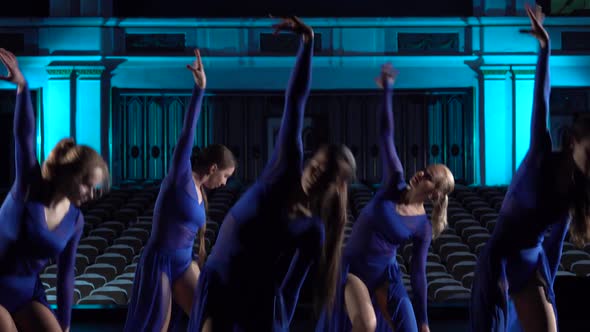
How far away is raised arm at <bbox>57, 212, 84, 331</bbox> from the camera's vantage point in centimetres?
300

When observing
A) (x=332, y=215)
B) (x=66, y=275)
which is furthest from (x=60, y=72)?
(x=332, y=215)

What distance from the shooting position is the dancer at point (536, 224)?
9.92 feet

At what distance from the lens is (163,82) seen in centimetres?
1312

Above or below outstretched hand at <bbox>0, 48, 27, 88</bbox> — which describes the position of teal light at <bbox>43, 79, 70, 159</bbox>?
below

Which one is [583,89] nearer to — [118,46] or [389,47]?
[389,47]

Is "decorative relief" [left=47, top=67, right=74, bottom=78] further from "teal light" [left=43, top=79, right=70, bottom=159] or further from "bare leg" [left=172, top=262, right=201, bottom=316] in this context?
"bare leg" [left=172, top=262, right=201, bottom=316]

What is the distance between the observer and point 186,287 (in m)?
3.80

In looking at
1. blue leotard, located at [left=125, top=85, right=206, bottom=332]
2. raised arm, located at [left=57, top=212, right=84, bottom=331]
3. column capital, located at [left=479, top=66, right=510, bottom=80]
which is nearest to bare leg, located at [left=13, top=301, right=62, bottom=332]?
raised arm, located at [left=57, top=212, right=84, bottom=331]

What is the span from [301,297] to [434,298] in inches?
40.4

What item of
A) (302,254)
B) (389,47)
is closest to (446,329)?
(302,254)

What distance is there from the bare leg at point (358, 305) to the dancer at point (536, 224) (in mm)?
504

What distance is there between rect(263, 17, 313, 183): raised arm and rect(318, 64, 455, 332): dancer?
141 cm

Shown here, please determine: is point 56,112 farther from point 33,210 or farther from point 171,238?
point 33,210

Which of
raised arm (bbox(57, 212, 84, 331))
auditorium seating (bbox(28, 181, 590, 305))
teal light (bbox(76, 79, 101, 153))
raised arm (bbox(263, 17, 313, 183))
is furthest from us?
teal light (bbox(76, 79, 101, 153))
